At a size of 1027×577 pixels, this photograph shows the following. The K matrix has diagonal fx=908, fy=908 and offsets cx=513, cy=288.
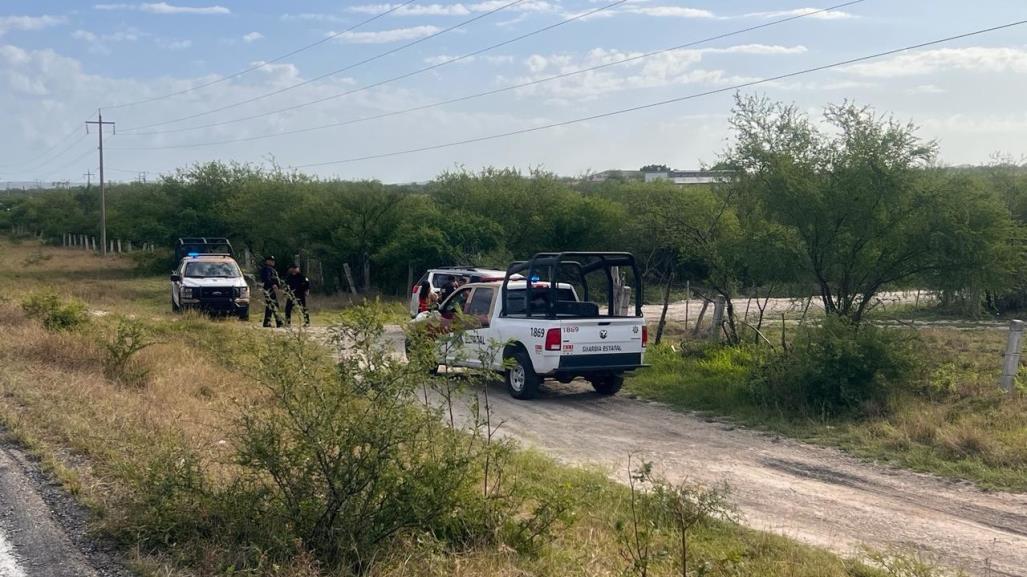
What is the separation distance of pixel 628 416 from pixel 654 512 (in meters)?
5.52

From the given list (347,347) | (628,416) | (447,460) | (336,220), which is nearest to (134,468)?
(347,347)

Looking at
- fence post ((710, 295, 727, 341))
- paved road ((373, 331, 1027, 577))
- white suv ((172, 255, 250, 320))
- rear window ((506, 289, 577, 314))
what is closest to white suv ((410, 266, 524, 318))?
white suv ((172, 255, 250, 320))

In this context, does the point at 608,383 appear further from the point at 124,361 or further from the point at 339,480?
the point at 339,480

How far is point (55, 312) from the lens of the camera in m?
16.5

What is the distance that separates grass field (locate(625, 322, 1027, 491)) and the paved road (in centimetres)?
39

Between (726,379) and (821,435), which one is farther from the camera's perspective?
(726,379)

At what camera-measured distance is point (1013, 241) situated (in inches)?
530

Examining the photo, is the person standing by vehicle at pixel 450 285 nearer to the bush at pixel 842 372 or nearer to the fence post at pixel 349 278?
the bush at pixel 842 372

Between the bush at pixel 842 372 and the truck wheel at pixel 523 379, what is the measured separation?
3120 millimetres

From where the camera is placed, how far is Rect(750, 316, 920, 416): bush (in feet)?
37.9

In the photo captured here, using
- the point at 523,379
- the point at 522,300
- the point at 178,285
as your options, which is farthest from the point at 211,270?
the point at 523,379

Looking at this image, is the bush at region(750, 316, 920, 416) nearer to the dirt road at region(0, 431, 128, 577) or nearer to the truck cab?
the dirt road at region(0, 431, 128, 577)

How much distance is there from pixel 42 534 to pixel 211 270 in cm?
2132

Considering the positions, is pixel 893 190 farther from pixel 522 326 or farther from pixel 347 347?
pixel 347 347
